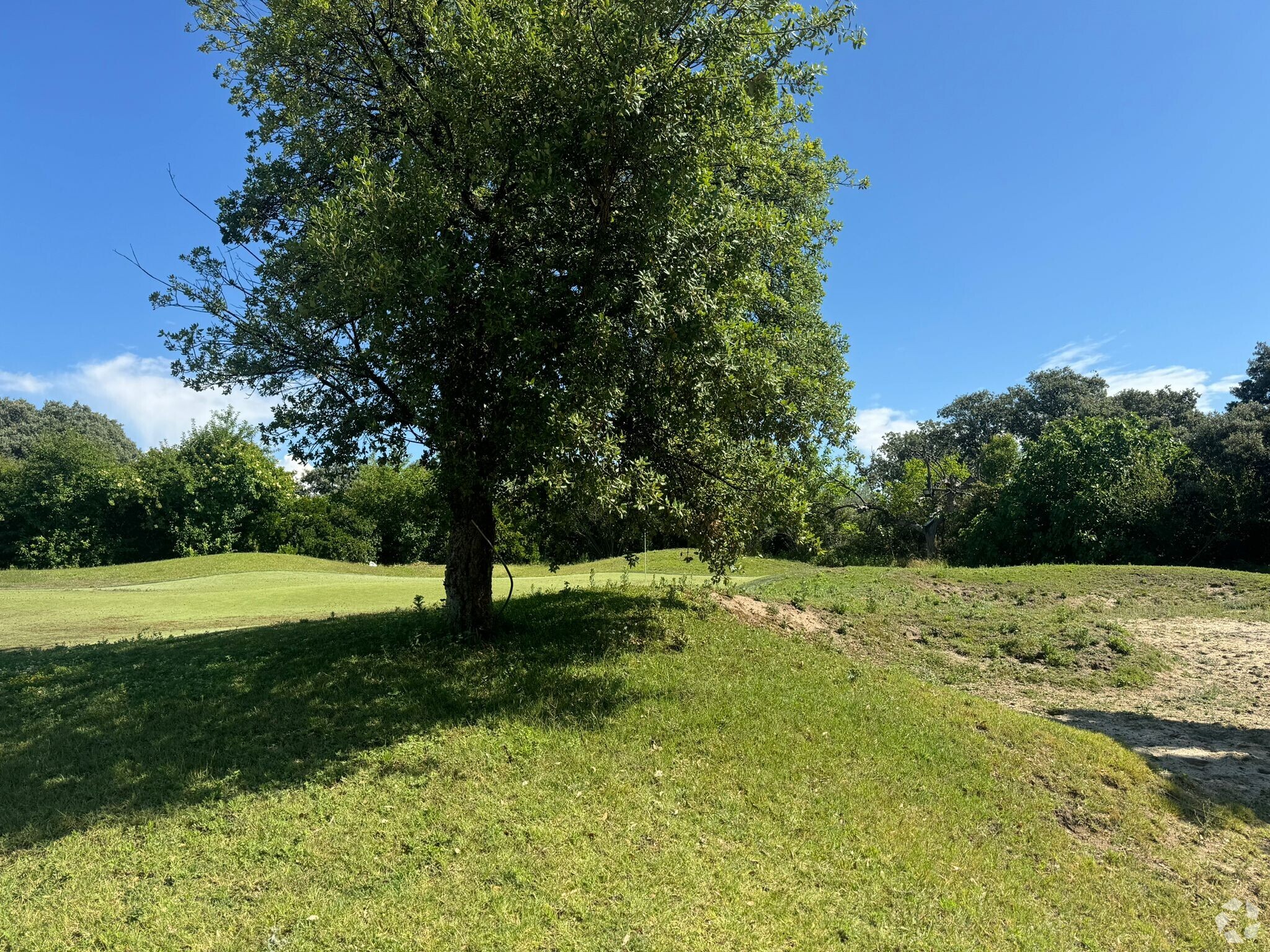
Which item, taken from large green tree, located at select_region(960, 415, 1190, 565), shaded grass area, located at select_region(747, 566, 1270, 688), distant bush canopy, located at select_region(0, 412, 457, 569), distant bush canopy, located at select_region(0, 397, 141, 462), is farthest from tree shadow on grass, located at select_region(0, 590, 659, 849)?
distant bush canopy, located at select_region(0, 397, 141, 462)

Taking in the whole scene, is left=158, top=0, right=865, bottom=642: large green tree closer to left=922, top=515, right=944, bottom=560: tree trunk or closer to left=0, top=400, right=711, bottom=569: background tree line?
left=0, top=400, right=711, bottom=569: background tree line

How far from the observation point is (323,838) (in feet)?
18.9

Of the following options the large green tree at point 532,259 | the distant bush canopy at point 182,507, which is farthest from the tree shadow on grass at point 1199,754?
the distant bush canopy at point 182,507

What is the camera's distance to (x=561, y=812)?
6.36 meters

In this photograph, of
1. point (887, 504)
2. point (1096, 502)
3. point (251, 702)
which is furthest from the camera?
point (887, 504)

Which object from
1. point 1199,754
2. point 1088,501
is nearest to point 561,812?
point 1199,754

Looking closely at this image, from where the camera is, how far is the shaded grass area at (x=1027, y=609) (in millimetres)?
13422

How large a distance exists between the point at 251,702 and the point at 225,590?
16.9 metres

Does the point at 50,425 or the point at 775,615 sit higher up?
the point at 50,425

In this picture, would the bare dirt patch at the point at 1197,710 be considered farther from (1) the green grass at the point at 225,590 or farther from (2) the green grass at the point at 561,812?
(1) the green grass at the point at 225,590

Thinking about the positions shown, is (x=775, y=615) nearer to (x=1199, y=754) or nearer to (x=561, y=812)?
(x=1199, y=754)

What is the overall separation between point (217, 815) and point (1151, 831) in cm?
906

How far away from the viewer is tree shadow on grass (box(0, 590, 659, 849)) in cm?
652

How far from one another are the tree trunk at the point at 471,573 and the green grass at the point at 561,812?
0.66 m
